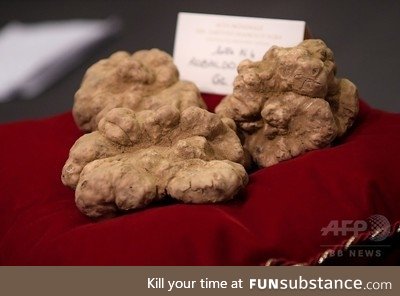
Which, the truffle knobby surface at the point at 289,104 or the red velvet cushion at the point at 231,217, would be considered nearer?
the red velvet cushion at the point at 231,217

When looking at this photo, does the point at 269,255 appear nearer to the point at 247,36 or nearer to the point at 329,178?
the point at 329,178

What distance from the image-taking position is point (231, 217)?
100cm

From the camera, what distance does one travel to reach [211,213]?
1.00 meters

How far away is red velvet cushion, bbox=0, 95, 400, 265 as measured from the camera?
3.15 ft

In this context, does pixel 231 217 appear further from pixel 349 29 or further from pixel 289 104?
pixel 349 29

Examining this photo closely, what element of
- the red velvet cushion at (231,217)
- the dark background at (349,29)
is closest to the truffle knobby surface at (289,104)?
the red velvet cushion at (231,217)

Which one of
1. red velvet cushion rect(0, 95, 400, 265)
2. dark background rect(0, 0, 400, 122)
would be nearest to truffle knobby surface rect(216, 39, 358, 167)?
red velvet cushion rect(0, 95, 400, 265)

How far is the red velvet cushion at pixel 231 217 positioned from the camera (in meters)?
0.96

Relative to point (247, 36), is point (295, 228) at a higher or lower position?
lower

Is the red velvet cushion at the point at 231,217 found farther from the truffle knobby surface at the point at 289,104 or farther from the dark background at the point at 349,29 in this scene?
the dark background at the point at 349,29

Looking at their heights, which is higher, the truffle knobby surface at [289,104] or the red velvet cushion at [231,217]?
the truffle knobby surface at [289,104]

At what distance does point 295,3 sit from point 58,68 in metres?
1.15
